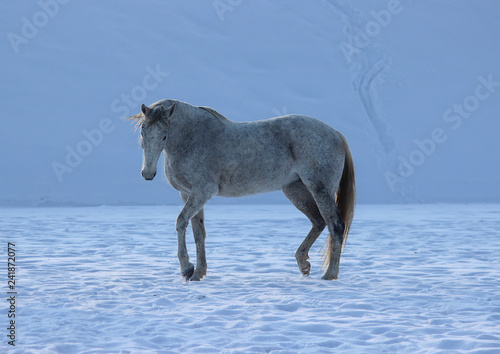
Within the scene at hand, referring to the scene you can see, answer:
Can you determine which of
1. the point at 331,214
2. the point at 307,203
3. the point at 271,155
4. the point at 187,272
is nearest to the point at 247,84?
the point at 307,203

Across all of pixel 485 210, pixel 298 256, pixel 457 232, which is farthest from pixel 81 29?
pixel 298 256

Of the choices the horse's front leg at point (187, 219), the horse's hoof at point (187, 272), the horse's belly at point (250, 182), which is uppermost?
the horse's belly at point (250, 182)

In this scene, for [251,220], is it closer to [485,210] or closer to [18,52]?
[485,210]

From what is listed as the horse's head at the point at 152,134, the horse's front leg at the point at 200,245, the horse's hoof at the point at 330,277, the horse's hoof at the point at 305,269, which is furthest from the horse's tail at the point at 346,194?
the horse's head at the point at 152,134

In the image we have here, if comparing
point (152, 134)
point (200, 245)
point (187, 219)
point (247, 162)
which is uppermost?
point (152, 134)

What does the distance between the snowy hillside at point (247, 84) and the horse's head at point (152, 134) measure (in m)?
11.4

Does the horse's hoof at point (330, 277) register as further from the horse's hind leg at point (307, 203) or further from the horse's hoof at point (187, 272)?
the horse's hoof at point (187, 272)

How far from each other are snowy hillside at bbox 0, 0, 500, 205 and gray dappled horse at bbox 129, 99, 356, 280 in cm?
1118

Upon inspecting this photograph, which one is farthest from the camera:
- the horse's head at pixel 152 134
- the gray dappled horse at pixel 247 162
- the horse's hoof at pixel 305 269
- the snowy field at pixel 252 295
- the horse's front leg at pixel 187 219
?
the horse's hoof at pixel 305 269

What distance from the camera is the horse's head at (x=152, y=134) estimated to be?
517cm

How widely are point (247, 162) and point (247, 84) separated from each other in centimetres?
1828

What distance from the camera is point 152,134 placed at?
5.22 metres

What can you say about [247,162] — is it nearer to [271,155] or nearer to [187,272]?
[271,155]

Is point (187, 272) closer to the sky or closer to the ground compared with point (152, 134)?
closer to the ground
